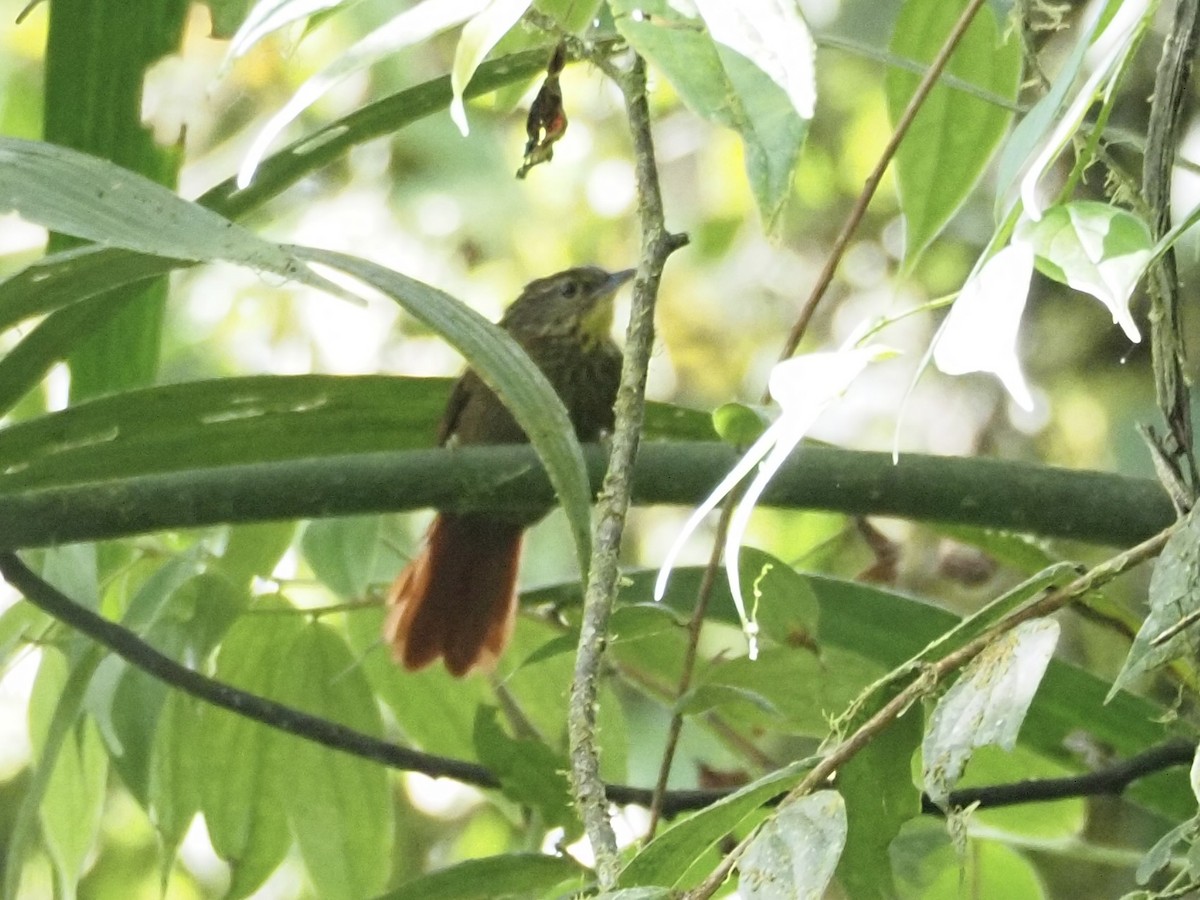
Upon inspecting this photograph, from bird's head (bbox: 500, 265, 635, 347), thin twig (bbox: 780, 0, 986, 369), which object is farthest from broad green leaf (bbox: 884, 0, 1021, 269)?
bird's head (bbox: 500, 265, 635, 347)

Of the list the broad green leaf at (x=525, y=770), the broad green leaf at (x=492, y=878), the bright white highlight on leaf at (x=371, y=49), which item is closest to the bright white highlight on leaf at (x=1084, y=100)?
the bright white highlight on leaf at (x=371, y=49)

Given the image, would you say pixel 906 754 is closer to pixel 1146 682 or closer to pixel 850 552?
pixel 1146 682

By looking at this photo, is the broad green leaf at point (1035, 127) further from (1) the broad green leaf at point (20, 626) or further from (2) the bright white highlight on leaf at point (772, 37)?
(1) the broad green leaf at point (20, 626)

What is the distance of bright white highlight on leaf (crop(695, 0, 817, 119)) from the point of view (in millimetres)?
681

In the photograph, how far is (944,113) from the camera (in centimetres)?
138

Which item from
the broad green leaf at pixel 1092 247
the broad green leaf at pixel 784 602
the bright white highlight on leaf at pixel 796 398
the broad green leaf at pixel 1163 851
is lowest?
the broad green leaf at pixel 1163 851

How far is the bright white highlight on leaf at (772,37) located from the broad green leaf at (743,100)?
0.01 m

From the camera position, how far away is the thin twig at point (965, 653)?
87 cm

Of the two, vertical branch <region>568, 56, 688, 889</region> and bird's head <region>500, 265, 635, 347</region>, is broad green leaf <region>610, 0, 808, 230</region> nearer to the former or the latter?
vertical branch <region>568, 56, 688, 889</region>

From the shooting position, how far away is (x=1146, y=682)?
229 cm

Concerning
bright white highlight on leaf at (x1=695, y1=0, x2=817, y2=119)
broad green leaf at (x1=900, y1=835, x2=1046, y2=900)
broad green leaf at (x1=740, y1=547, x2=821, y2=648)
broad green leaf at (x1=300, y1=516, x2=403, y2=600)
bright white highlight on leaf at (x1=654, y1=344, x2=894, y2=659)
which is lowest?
broad green leaf at (x1=900, y1=835, x2=1046, y2=900)

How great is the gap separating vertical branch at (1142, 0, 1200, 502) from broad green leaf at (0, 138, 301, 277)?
0.50 meters

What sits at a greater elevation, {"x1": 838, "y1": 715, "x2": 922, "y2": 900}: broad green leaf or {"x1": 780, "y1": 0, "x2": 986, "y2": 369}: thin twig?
{"x1": 780, "y1": 0, "x2": 986, "y2": 369}: thin twig

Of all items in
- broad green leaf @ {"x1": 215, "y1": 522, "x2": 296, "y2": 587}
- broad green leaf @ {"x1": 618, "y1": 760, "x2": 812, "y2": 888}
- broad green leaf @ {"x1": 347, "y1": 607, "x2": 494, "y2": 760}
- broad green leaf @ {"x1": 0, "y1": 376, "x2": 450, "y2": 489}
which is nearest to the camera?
broad green leaf @ {"x1": 618, "y1": 760, "x2": 812, "y2": 888}
